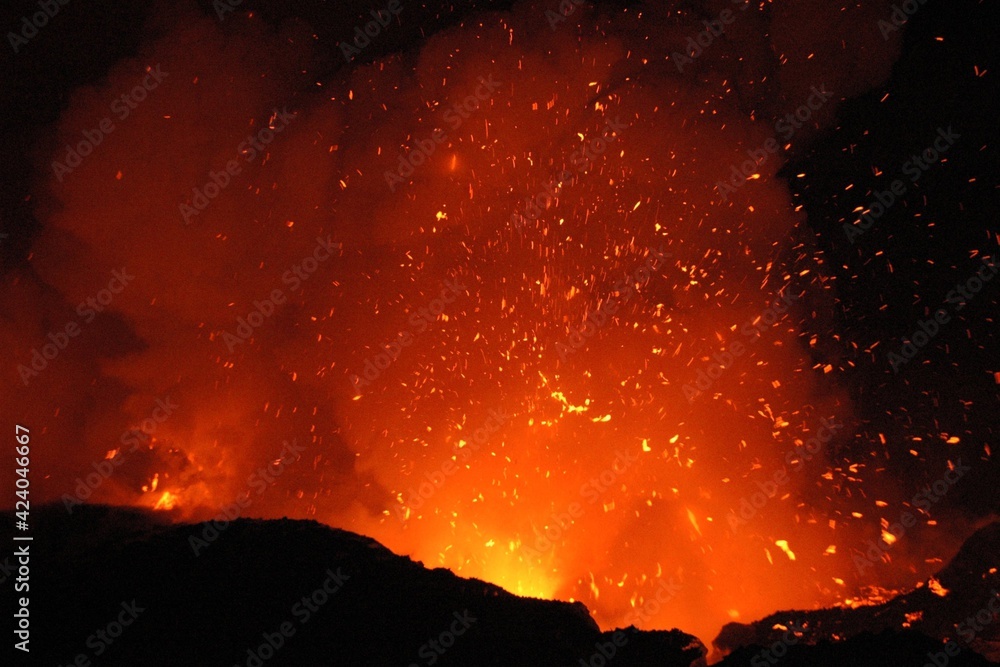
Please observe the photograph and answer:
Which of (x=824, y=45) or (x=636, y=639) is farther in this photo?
(x=824, y=45)

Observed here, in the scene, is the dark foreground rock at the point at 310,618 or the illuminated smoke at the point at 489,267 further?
the illuminated smoke at the point at 489,267

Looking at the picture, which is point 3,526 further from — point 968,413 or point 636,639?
point 968,413

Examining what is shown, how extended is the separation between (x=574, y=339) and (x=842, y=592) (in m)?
3.84

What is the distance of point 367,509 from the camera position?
342 inches

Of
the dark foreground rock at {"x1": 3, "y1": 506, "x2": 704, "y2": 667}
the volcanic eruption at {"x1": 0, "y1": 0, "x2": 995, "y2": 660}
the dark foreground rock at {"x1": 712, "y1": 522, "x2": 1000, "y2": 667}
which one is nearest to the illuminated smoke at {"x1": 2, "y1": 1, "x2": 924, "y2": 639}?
the volcanic eruption at {"x1": 0, "y1": 0, "x2": 995, "y2": 660}

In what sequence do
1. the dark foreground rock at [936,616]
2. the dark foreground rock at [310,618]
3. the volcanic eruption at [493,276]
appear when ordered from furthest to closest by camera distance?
the volcanic eruption at [493,276], the dark foreground rock at [936,616], the dark foreground rock at [310,618]

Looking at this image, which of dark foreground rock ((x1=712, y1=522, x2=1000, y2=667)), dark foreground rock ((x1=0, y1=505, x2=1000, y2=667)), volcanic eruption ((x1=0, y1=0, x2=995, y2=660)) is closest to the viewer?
dark foreground rock ((x1=0, y1=505, x2=1000, y2=667))

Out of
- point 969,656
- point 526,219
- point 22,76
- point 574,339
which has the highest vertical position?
point 22,76

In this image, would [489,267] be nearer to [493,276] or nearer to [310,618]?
[493,276]

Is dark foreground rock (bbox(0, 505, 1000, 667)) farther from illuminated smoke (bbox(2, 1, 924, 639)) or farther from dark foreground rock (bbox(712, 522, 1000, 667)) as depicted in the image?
illuminated smoke (bbox(2, 1, 924, 639))

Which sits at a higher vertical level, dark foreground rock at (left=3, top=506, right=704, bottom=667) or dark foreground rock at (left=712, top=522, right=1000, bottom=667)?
dark foreground rock at (left=3, top=506, right=704, bottom=667)

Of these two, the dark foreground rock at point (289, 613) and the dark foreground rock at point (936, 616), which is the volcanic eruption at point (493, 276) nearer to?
the dark foreground rock at point (936, 616)

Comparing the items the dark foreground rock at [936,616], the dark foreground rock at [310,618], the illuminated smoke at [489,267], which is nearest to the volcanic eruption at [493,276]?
the illuminated smoke at [489,267]

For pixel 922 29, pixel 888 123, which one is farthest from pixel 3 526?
pixel 922 29
